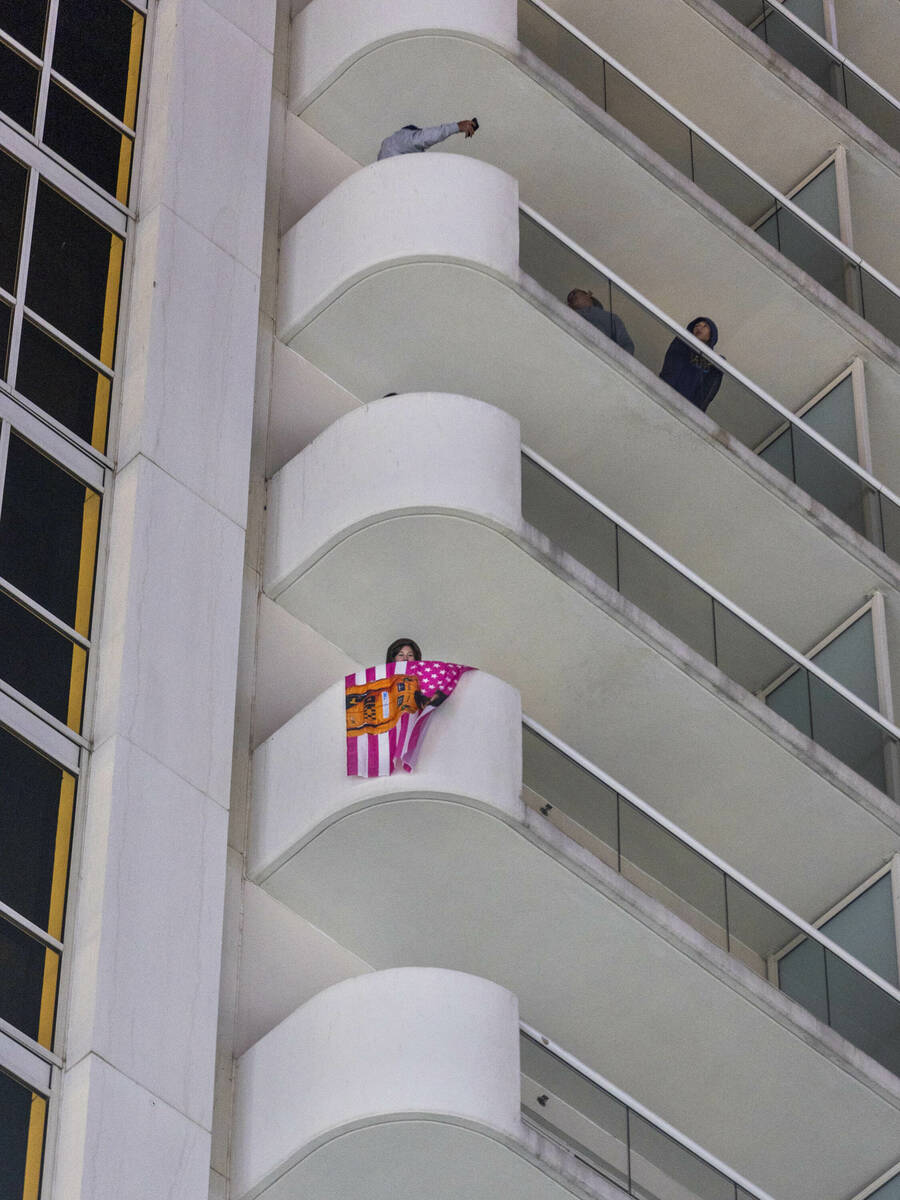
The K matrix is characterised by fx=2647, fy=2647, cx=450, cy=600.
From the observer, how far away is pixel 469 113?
26.9 m

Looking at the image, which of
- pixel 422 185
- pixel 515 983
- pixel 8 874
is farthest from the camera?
pixel 422 185

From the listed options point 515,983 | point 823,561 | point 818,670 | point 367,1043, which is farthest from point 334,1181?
point 823,561

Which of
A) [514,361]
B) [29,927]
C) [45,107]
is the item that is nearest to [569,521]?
[514,361]

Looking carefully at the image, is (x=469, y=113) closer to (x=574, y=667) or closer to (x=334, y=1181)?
(x=574, y=667)

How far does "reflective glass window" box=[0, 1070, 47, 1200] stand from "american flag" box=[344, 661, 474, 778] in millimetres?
3791

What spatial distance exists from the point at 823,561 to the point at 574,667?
3565 mm

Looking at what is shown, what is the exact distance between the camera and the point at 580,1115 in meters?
19.3

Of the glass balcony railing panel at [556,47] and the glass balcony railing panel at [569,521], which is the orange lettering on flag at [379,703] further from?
the glass balcony railing panel at [556,47]

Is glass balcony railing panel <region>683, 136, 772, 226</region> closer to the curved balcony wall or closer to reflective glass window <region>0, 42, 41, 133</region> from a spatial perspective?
reflective glass window <region>0, 42, 41, 133</region>

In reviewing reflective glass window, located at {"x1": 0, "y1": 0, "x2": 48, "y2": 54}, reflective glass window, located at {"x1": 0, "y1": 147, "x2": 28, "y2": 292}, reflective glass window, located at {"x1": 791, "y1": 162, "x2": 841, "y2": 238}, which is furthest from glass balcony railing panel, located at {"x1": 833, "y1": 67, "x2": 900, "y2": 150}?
reflective glass window, located at {"x1": 0, "y1": 147, "x2": 28, "y2": 292}

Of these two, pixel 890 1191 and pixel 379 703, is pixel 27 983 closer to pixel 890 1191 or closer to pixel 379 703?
pixel 379 703

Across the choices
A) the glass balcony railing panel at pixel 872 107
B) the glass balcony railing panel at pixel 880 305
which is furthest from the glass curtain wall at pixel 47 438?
the glass balcony railing panel at pixel 872 107

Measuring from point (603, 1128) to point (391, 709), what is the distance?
3696 mm

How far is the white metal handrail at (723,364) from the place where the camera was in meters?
24.8
